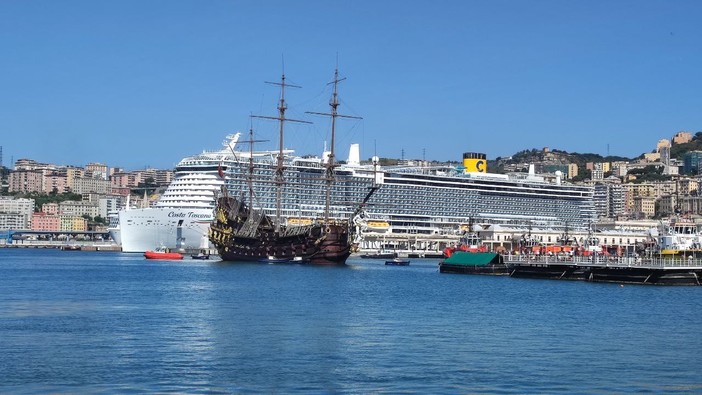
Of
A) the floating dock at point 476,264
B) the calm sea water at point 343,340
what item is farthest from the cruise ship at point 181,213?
the calm sea water at point 343,340

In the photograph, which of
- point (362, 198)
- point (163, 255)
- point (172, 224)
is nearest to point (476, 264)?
point (163, 255)

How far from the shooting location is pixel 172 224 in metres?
105

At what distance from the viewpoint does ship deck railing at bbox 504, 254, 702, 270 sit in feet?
196

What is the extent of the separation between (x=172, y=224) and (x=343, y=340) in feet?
252

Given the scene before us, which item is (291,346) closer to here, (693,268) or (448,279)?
(693,268)

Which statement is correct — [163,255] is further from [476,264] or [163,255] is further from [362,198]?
[362,198]

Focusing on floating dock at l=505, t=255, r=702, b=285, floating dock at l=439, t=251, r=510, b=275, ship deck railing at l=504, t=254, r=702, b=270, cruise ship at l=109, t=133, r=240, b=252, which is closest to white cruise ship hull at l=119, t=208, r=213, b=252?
cruise ship at l=109, t=133, r=240, b=252

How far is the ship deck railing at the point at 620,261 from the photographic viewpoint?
59.7 metres

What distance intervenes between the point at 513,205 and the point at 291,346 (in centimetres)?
12346

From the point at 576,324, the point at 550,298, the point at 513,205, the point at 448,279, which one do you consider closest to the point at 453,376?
the point at 576,324

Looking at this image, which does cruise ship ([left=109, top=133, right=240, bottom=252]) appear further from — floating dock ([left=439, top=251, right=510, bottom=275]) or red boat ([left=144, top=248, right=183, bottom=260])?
floating dock ([left=439, top=251, right=510, bottom=275])

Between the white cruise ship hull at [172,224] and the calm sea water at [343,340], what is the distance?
52.1 meters

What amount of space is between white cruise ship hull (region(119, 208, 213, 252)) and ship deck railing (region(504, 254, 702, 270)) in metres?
40.0

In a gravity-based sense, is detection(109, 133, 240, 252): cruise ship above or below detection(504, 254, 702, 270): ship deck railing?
above
